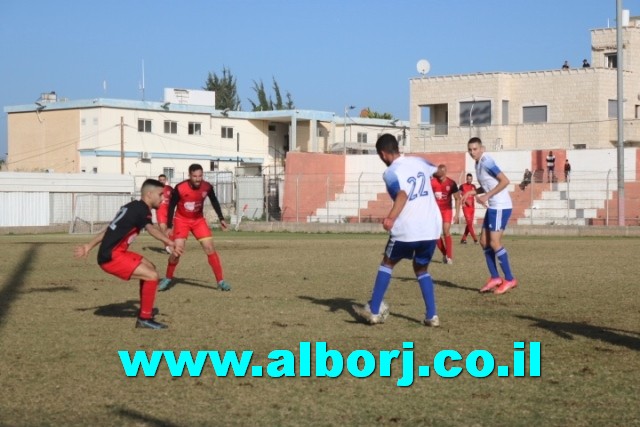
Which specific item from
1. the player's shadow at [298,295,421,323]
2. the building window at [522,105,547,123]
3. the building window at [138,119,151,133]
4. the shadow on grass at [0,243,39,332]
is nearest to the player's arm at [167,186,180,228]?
the shadow on grass at [0,243,39,332]

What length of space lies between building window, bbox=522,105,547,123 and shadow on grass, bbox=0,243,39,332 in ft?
120

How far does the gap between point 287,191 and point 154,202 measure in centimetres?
3687

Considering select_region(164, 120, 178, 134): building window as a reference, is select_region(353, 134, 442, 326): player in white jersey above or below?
below

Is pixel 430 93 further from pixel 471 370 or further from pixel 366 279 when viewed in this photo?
pixel 471 370

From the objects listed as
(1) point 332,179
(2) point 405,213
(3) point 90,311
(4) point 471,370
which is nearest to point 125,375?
(4) point 471,370

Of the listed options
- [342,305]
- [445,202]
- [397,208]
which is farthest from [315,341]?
[445,202]

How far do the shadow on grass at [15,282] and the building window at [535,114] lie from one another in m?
36.4

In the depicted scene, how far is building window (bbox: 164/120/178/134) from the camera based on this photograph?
71.9m

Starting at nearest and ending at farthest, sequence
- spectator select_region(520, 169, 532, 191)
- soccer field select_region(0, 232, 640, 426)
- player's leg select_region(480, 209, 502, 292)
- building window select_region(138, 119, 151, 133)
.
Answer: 1. soccer field select_region(0, 232, 640, 426)
2. player's leg select_region(480, 209, 502, 292)
3. spectator select_region(520, 169, 532, 191)
4. building window select_region(138, 119, 151, 133)

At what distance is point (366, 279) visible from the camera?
1666 centimetres

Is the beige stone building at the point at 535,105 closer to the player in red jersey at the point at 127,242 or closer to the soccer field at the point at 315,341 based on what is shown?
the soccer field at the point at 315,341

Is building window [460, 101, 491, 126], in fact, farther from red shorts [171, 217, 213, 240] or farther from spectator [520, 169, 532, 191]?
red shorts [171, 217, 213, 240]

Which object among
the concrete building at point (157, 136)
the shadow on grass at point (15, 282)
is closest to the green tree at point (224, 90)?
the concrete building at point (157, 136)

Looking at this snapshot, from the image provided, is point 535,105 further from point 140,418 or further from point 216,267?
point 140,418
